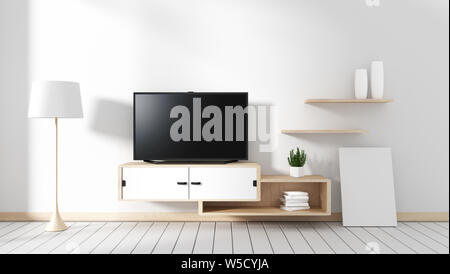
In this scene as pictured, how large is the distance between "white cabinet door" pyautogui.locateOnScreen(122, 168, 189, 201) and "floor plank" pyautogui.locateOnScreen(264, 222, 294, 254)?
2.38ft

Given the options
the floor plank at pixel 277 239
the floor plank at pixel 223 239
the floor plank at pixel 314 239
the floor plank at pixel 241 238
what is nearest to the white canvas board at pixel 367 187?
the floor plank at pixel 314 239

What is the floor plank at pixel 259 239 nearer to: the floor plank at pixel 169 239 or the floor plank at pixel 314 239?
the floor plank at pixel 314 239

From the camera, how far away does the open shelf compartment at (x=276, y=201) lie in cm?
340

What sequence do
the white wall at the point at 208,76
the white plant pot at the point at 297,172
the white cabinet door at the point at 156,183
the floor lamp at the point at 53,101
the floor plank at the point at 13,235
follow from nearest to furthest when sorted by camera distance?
the floor plank at the point at 13,235
the floor lamp at the point at 53,101
the white cabinet door at the point at 156,183
the white plant pot at the point at 297,172
the white wall at the point at 208,76

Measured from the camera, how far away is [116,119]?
3.72m

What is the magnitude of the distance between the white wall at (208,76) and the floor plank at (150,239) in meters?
0.24

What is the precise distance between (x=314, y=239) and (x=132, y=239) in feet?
4.43

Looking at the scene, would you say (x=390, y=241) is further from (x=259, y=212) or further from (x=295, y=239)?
(x=259, y=212)

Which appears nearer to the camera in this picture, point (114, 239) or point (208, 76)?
point (114, 239)

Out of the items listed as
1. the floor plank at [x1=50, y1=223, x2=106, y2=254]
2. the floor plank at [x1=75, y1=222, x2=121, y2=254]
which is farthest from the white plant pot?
the floor plank at [x1=50, y1=223, x2=106, y2=254]

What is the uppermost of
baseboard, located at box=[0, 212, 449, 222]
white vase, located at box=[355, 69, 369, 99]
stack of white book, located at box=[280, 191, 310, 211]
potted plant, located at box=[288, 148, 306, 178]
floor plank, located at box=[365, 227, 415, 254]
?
white vase, located at box=[355, 69, 369, 99]

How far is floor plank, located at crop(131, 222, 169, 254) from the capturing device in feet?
9.29

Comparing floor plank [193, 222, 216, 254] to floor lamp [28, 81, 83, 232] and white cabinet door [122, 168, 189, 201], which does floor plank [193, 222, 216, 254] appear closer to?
white cabinet door [122, 168, 189, 201]

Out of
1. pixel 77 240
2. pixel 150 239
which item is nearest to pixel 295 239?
pixel 150 239
